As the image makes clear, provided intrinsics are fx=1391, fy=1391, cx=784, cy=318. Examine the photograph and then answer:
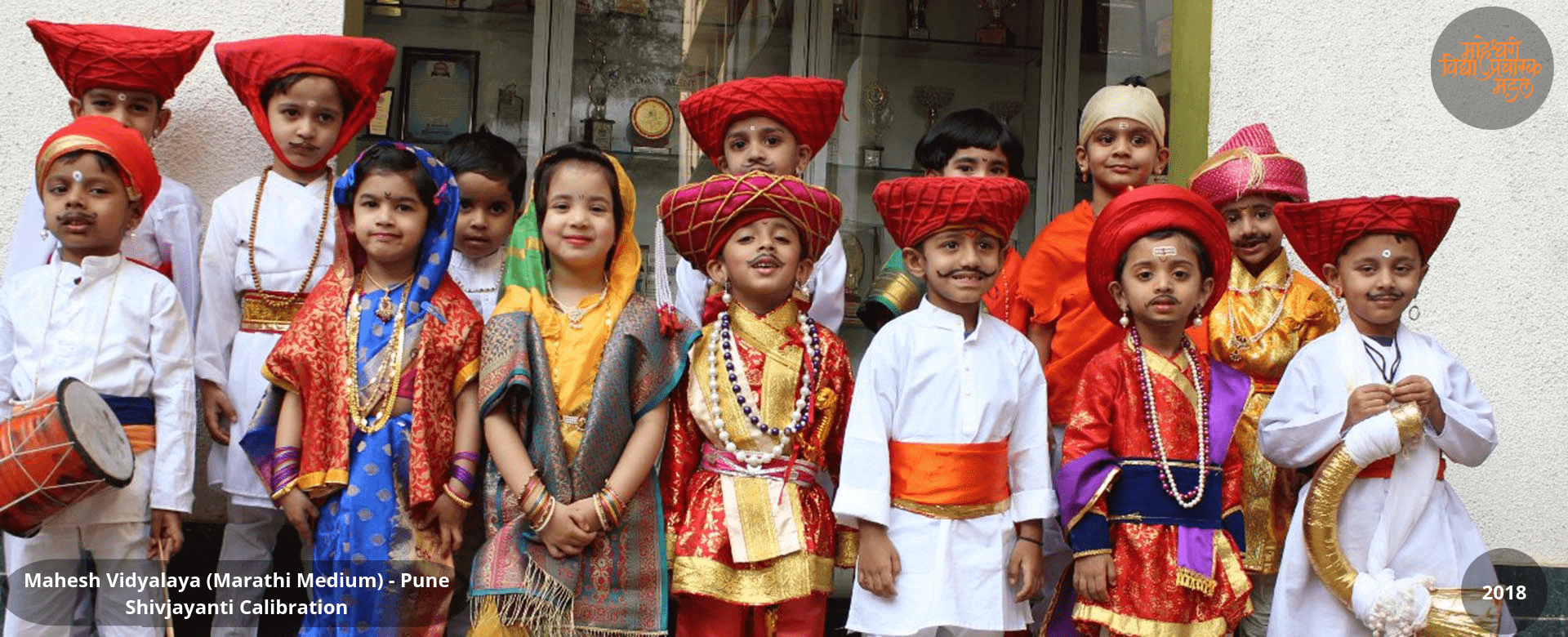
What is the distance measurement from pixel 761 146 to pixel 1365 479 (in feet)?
6.42

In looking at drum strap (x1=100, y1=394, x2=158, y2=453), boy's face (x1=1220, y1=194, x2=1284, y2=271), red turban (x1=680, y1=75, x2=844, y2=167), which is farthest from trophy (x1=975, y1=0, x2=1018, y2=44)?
drum strap (x1=100, y1=394, x2=158, y2=453)

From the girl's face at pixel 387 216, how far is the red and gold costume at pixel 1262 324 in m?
2.36

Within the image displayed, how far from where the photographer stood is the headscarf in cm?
448

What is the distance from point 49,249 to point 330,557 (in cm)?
143

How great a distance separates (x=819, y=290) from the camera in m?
4.28

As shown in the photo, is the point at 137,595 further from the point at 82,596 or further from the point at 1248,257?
the point at 1248,257

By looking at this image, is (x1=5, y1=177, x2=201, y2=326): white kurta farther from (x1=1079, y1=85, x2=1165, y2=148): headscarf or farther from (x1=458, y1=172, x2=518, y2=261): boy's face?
(x1=1079, y1=85, x2=1165, y2=148): headscarf

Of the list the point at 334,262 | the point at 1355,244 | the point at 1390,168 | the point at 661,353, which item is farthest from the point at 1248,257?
the point at 334,262

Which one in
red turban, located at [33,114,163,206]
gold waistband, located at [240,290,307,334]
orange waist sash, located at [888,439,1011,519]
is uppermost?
red turban, located at [33,114,163,206]

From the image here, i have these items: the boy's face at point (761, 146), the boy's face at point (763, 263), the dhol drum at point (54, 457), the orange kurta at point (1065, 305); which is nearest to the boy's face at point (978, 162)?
the orange kurta at point (1065, 305)

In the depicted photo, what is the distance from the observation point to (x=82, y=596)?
3777 mm

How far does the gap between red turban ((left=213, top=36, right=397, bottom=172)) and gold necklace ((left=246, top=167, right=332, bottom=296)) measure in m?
0.09

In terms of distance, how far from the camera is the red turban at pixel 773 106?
4.25m

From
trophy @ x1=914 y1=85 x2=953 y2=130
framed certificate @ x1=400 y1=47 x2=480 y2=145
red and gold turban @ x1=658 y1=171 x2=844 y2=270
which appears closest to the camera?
red and gold turban @ x1=658 y1=171 x2=844 y2=270
